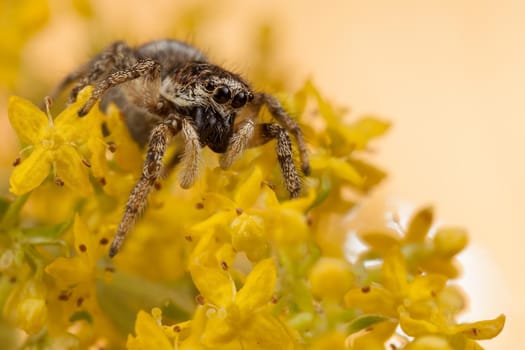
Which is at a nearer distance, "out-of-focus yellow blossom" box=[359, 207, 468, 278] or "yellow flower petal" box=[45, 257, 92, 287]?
"yellow flower petal" box=[45, 257, 92, 287]

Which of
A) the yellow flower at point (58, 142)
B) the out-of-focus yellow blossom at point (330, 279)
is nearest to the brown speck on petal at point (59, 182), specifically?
the yellow flower at point (58, 142)

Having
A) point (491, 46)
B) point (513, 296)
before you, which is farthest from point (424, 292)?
point (491, 46)

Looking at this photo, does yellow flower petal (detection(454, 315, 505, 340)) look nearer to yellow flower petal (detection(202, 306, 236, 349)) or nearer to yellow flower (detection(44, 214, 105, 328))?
yellow flower petal (detection(202, 306, 236, 349))

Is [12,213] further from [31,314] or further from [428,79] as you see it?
[428,79]

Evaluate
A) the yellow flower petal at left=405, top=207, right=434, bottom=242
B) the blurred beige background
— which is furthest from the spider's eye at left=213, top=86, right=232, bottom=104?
the blurred beige background

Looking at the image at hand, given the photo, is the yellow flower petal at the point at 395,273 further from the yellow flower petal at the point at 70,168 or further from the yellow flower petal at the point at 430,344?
the yellow flower petal at the point at 70,168

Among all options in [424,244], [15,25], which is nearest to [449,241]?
[424,244]

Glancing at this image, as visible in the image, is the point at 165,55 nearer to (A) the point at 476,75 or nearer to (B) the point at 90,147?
→ (B) the point at 90,147

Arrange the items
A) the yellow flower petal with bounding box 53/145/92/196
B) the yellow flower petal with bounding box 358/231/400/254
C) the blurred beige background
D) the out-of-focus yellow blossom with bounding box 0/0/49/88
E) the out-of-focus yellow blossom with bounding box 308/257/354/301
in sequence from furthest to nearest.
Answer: the blurred beige background → the out-of-focus yellow blossom with bounding box 0/0/49/88 → the yellow flower petal with bounding box 358/231/400/254 → the yellow flower petal with bounding box 53/145/92/196 → the out-of-focus yellow blossom with bounding box 308/257/354/301
